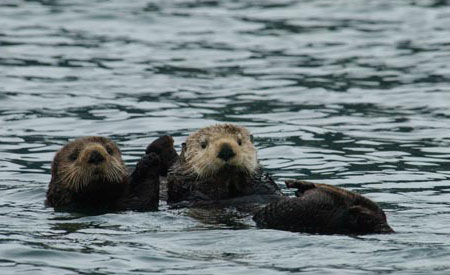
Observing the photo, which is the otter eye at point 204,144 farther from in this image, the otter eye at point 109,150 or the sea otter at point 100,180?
the otter eye at point 109,150

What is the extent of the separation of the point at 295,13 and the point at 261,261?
1396 centimetres

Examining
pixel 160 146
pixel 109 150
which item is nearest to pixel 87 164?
pixel 109 150

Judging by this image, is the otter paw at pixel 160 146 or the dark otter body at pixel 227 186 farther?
the otter paw at pixel 160 146

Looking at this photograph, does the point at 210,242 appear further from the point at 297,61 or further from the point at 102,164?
the point at 297,61

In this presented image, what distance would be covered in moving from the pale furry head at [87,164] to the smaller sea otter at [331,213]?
1.48 metres


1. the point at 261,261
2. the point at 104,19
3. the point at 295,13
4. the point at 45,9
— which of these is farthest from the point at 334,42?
the point at 261,261

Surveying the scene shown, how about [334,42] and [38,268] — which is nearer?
[38,268]

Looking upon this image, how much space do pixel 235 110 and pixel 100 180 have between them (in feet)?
17.8

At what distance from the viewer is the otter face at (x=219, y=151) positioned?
7.91 meters

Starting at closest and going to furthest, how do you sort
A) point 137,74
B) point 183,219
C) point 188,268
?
point 188,268
point 183,219
point 137,74

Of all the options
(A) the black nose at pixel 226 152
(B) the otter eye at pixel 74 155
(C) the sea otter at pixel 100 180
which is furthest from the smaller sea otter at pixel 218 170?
(B) the otter eye at pixel 74 155

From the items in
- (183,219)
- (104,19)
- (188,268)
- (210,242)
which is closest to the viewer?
(188,268)

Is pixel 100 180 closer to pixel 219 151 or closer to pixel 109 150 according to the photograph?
pixel 109 150

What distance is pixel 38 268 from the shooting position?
22.2 feet
